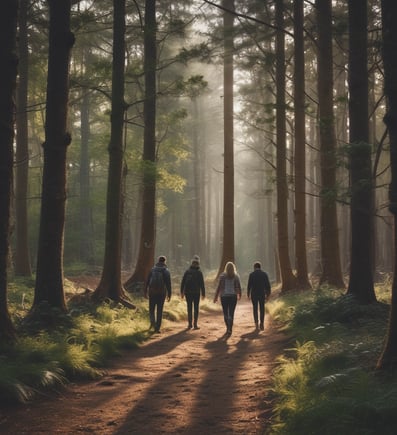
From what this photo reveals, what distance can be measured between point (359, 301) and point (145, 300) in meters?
7.32

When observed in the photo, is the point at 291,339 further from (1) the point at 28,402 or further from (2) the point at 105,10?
(2) the point at 105,10

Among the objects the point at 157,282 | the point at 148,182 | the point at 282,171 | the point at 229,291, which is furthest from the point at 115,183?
the point at 282,171

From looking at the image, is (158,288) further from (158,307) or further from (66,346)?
(66,346)

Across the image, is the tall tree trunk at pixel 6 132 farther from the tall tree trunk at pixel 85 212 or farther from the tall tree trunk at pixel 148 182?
the tall tree trunk at pixel 85 212

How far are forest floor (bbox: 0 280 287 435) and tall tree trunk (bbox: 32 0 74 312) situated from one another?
2279 mm

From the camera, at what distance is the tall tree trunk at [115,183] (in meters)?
13.8

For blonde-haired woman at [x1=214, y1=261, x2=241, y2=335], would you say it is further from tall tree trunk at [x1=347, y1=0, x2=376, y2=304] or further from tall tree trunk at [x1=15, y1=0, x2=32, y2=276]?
tall tree trunk at [x1=15, y1=0, x2=32, y2=276]

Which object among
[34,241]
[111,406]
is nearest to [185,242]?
[34,241]

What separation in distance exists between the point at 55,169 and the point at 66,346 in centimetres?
393

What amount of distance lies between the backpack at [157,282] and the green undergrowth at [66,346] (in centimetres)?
89

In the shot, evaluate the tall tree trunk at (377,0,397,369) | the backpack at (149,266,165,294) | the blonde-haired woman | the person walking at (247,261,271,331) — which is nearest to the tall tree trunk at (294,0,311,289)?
the person walking at (247,261,271,331)

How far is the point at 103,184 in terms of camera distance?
36562 mm

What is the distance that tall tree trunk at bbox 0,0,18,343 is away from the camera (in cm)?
733

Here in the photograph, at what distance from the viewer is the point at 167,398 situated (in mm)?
6359
